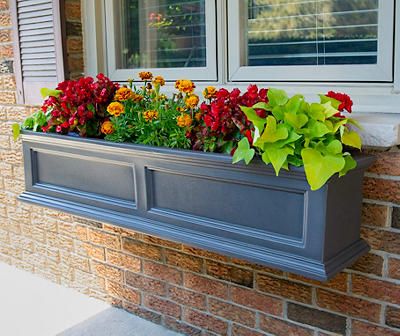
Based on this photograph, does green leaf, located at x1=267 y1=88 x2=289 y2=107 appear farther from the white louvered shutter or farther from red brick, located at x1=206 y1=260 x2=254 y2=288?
the white louvered shutter

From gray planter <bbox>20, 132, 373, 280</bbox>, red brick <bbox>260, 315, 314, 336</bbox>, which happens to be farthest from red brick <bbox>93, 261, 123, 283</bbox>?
red brick <bbox>260, 315, 314, 336</bbox>

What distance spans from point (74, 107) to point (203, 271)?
89 centimetres

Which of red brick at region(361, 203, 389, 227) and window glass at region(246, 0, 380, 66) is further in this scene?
window glass at region(246, 0, 380, 66)

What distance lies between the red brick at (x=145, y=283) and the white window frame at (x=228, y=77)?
35.8 inches

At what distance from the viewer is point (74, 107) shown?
7.21ft

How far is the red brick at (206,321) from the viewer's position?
7.49ft

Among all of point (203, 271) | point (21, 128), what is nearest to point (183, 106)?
point (203, 271)

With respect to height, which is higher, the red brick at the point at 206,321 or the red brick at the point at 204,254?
the red brick at the point at 204,254

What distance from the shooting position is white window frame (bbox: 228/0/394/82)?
1795 mm

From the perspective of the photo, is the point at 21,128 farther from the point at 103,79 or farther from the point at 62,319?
the point at 62,319

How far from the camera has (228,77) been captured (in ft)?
7.36

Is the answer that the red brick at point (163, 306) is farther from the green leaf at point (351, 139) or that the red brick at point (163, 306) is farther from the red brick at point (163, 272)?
the green leaf at point (351, 139)

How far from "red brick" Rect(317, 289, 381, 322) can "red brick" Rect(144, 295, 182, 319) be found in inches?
30.2

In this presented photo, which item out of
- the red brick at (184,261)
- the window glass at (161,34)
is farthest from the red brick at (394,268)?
the window glass at (161,34)
